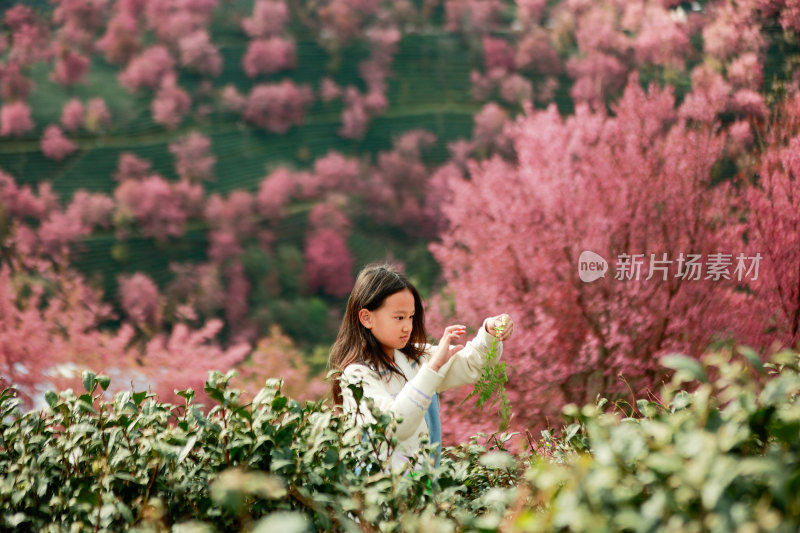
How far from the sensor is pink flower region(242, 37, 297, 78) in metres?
6.81

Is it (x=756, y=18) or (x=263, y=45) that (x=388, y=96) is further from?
(x=756, y=18)

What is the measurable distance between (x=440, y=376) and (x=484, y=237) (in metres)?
1.67

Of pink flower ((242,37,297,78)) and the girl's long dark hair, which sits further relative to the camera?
pink flower ((242,37,297,78))

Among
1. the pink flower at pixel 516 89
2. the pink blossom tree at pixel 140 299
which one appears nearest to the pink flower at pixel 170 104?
the pink blossom tree at pixel 140 299

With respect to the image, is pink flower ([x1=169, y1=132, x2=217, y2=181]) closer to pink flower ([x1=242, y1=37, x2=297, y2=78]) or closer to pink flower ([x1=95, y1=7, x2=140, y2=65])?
pink flower ([x1=242, y1=37, x2=297, y2=78])

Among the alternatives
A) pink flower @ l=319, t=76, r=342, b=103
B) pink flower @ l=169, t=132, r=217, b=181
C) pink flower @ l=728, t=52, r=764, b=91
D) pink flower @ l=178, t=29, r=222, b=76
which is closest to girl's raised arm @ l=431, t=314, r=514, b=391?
pink flower @ l=728, t=52, r=764, b=91

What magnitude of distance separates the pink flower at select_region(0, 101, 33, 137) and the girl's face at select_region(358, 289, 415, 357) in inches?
233

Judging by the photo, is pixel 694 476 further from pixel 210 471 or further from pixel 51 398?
pixel 51 398

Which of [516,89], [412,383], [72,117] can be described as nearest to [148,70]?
[72,117]

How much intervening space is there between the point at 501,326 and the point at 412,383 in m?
0.23

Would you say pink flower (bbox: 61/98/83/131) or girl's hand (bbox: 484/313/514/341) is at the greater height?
pink flower (bbox: 61/98/83/131)

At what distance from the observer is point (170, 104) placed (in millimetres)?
6512

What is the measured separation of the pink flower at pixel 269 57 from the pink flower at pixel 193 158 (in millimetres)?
1035

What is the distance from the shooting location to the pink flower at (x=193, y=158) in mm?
6250
